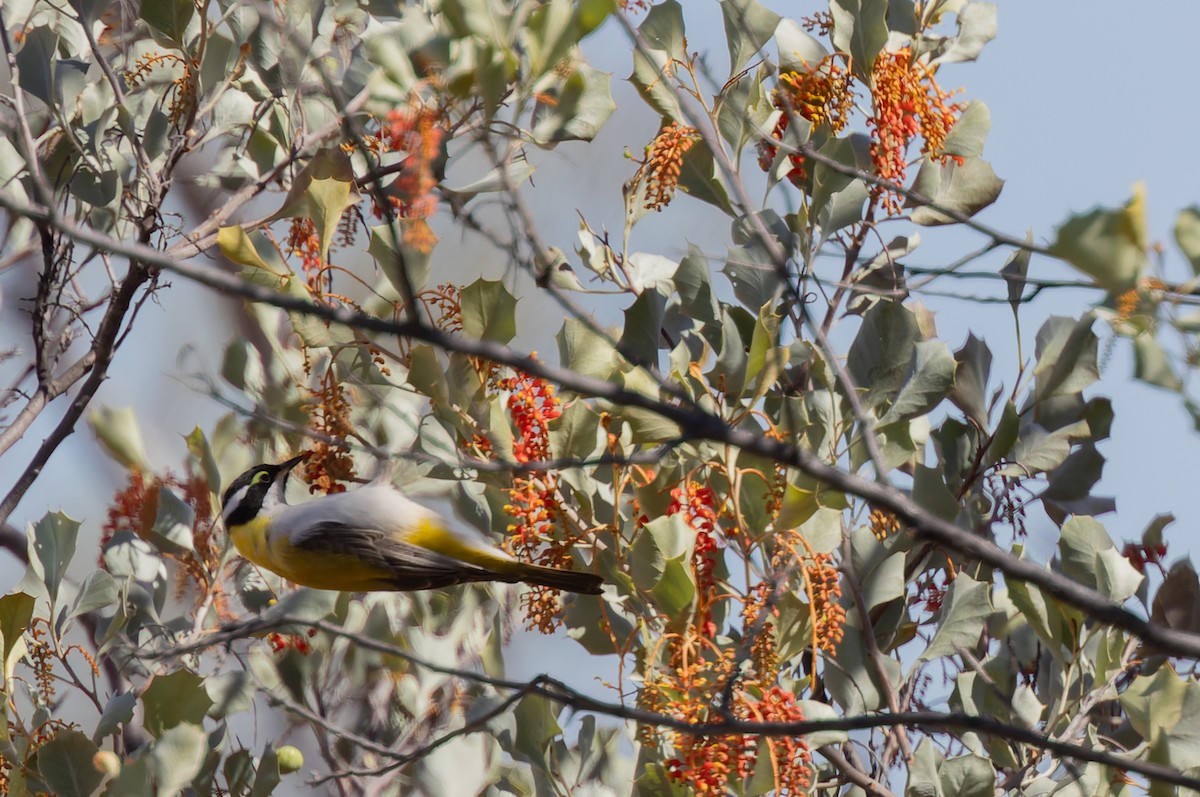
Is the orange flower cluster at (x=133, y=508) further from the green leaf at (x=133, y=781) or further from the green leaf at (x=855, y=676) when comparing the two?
the green leaf at (x=855, y=676)

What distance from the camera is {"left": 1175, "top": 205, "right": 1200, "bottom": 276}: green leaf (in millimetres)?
996

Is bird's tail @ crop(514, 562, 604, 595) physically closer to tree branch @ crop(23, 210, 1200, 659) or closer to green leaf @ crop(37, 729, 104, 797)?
green leaf @ crop(37, 729, 104, 797)

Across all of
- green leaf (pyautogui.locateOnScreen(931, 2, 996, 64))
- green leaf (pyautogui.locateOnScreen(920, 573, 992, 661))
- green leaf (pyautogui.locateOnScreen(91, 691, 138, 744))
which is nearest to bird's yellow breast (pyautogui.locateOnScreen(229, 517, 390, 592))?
green leaf (pyautogui.locateOnScreen(91, 691, 138, 744))

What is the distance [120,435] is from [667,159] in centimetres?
132

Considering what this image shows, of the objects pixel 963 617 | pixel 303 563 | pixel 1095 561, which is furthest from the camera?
pixel 303 563

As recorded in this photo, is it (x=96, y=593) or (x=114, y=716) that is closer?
(x=114, y=716)

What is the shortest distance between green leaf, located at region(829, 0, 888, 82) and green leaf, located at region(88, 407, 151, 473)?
1.62 meters

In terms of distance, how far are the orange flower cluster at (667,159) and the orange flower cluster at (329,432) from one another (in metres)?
0.64

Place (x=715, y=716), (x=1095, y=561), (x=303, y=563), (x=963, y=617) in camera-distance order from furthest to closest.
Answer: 1. (x=303, y=563)
2. (x=963, y=617)
3. (x=1095, y=561)
4. (x=715, y=716)

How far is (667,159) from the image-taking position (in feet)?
7.26

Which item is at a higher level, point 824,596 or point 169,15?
point 169,15

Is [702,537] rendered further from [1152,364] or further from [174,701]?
[1152,364]

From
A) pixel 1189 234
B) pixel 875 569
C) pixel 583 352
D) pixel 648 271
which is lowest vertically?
pixel 1189 234

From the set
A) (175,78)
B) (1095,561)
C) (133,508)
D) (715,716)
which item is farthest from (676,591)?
(175,78)
